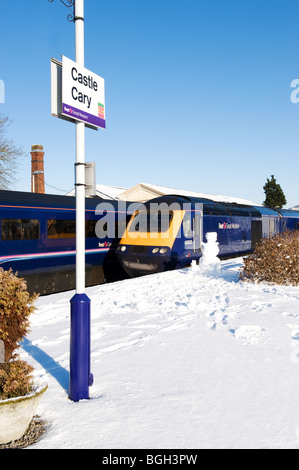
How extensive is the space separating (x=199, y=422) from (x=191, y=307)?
147 inches

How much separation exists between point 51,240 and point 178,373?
24.8 feet

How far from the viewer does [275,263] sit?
27.9 ft

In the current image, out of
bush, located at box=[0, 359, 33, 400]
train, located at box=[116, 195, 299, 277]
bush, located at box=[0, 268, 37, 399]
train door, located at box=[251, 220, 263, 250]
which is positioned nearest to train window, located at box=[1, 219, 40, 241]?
train, located at box=[116, 195, 299, 277]

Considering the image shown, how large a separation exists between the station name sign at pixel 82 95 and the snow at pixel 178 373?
110 inches

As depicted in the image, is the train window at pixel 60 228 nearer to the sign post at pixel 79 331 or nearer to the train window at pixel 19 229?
the train window at pixel 19 229

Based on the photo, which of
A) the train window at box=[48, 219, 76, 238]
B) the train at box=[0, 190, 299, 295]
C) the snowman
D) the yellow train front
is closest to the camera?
the train at box=[0, 190, 299, 295]

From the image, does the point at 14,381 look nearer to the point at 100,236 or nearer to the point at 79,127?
the point at 79,127

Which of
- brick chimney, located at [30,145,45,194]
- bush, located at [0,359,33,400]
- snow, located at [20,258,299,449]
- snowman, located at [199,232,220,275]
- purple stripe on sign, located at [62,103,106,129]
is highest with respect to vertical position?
brick chimney, located at [30,145,45,194]

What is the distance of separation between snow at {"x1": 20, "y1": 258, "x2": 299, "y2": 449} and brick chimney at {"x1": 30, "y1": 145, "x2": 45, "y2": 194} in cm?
2091

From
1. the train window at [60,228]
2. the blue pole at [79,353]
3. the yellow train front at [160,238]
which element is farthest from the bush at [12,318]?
the yellow train front at [160,238]

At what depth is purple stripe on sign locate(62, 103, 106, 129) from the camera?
3605 millimetres

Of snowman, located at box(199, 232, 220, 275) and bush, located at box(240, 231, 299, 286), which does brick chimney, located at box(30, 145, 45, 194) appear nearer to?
snowman, located at box(199, 232, 220, 275)
